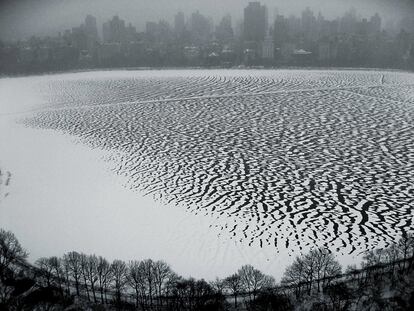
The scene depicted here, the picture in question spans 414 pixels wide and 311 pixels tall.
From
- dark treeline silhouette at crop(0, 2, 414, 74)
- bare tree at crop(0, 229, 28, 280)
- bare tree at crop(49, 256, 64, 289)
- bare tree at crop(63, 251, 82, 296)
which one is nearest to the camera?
bare tree at crop(63, 251, 82, 296)

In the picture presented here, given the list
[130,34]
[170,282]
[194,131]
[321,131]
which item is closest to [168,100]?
[194,131]

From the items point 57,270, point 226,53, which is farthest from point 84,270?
point 226,53

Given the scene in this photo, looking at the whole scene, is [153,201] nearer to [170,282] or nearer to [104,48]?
[170,282]

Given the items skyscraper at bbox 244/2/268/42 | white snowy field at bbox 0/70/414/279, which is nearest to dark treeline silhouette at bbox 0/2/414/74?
skyscraper at bbox 244/2/268/42

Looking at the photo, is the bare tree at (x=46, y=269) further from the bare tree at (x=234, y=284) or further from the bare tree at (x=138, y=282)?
the bare tree at (x=234, y=284)

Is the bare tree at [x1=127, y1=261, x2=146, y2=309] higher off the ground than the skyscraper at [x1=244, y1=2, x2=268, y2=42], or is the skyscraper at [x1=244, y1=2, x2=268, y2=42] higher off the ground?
the skyscraper at [x1=244, y1=2, x2=268, y2=42]

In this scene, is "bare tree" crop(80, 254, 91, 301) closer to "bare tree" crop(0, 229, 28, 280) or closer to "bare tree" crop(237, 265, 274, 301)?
"bare tree" crop(0, 229, 28, 280)

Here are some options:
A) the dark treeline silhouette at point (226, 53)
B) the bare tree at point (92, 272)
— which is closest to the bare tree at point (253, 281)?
the bare tree at point (92, 272)
